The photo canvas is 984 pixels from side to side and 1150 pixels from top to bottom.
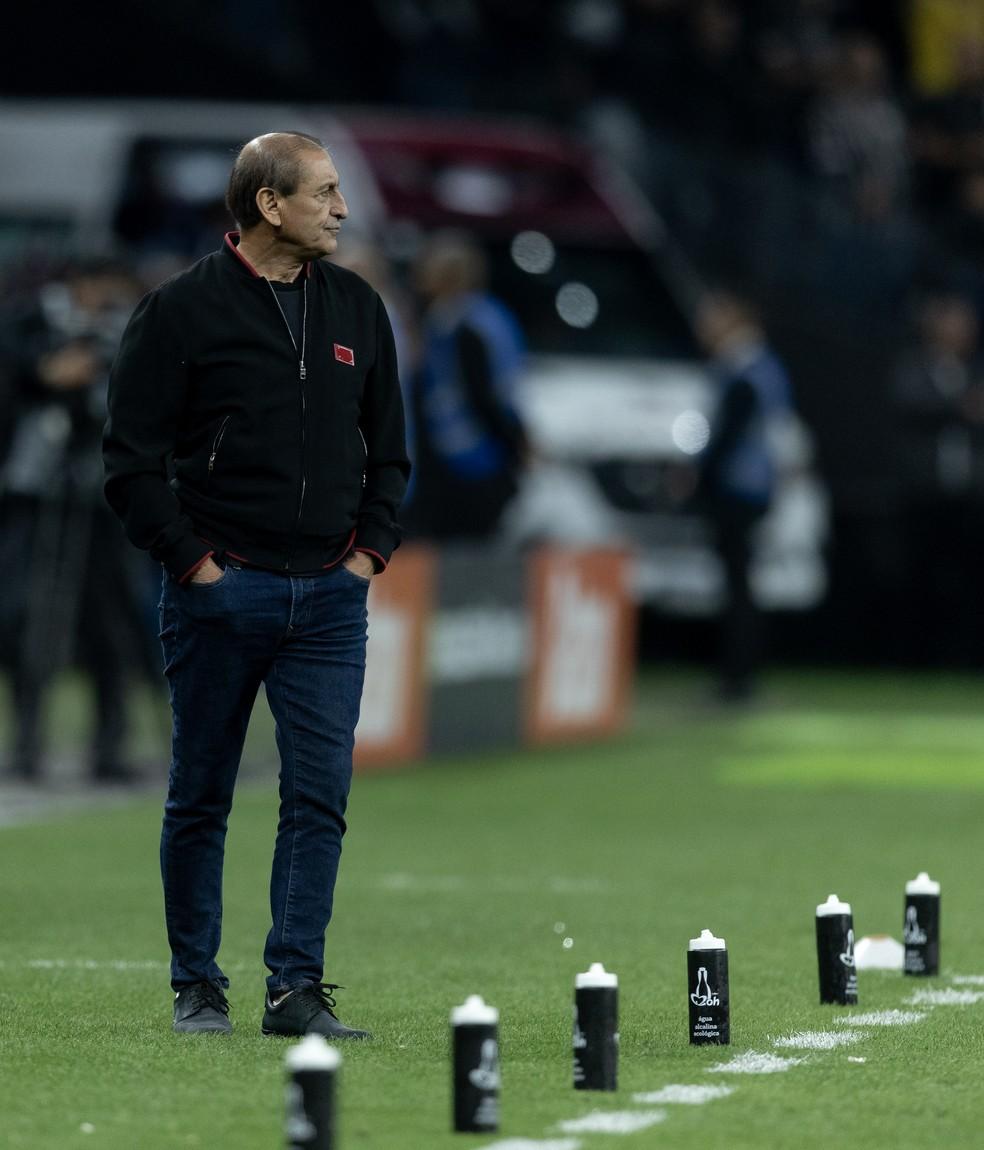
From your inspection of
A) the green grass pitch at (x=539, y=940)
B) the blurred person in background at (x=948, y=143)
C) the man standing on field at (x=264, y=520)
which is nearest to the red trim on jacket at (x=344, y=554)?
the man standing on field at (x=264, y=520)

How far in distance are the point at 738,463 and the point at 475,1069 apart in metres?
13.3

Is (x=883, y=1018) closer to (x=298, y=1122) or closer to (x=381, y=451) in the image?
(x=381, y=451)

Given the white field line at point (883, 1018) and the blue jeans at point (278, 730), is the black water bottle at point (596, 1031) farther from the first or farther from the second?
the white field line at point (883, 1018)

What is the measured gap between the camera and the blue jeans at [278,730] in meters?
6.93

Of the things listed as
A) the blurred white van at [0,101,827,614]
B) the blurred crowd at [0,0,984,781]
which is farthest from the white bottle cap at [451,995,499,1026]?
the blurred white van at [0,101,827,614]

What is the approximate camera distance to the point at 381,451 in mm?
7137

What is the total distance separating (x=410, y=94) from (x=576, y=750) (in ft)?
33.8

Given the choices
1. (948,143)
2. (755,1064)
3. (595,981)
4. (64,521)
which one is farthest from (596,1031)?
(948,143)

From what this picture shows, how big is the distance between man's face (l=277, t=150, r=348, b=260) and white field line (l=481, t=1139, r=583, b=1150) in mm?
2209

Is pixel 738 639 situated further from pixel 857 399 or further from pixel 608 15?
pixel 608 15

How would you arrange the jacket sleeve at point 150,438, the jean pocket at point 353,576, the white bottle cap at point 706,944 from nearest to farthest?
the white bottle cap at point 706,944, the jacket sleeve at point 150,438, the jean pocket at point 353,576

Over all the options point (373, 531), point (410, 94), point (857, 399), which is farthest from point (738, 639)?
point (373, 531)

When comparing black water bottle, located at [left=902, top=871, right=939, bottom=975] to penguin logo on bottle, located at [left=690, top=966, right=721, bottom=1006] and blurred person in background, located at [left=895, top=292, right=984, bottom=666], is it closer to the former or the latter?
penguin logo on bottle, located at [left=690, top=966, right=721, bottom=1006]

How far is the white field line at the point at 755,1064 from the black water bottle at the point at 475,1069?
0.92 m
